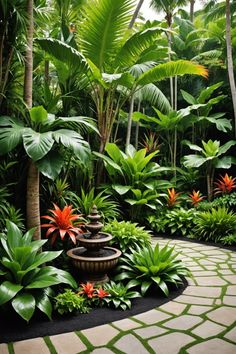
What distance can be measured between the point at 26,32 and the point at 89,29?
233 cm

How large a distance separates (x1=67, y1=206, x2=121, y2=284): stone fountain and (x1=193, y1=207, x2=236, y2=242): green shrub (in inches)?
104

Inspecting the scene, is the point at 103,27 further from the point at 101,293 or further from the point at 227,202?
the point at 101,293

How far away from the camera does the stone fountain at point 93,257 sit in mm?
3516

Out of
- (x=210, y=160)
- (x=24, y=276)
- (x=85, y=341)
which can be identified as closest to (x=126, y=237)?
(x=24, y=276)

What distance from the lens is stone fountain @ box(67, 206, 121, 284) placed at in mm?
3516

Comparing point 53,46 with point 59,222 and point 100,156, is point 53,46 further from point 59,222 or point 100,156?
point 59,222

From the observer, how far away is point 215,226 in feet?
19.6

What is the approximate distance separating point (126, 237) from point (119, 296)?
1.14 meters

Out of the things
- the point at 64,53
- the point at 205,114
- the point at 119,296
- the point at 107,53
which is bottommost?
the point at 119,296

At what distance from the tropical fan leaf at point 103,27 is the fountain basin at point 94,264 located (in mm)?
3909

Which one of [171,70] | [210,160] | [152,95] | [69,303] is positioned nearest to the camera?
[69,303]

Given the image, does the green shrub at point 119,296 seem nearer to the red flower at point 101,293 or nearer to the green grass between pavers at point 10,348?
the red flower at point 101,293

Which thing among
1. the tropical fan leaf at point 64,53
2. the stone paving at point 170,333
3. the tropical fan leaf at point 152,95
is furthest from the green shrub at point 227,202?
the tropical fan leaf at point 64,53

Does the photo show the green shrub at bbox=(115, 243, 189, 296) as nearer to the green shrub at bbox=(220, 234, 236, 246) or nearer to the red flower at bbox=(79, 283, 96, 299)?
the red flower at bbox=(79, 283, 96, 299)
